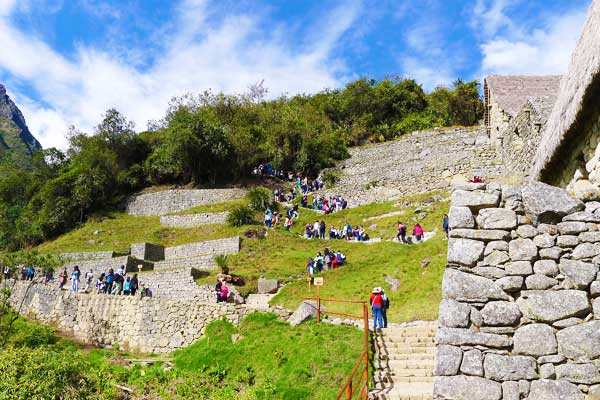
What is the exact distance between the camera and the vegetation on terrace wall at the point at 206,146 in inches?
1516

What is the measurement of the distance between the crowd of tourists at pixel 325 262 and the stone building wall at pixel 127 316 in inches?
200

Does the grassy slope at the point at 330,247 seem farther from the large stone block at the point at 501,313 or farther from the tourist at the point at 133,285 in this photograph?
the large stone block at the point at 501,313

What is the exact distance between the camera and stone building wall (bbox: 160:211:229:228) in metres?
31.8

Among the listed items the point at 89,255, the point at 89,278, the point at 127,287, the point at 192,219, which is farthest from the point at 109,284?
the point at 192,219

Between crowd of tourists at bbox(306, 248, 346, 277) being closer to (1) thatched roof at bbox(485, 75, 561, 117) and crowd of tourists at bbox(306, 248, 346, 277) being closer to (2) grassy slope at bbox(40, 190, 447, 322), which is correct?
(2) grassy slope at bbox(40, 190, 447, 322)

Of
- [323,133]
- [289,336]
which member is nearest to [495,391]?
[289,336]

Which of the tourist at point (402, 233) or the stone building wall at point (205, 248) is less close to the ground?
the tourist at point (402, 233)

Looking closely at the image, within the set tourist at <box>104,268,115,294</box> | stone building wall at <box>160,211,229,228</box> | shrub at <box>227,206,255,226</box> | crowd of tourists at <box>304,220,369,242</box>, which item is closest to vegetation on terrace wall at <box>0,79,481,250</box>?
stone building wall at <box>160,211,229,228</box>

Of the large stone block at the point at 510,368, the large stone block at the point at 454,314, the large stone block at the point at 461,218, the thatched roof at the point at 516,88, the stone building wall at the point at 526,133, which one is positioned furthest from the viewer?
the thatched roof at the point at 516,88

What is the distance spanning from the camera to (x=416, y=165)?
3522 centimetres

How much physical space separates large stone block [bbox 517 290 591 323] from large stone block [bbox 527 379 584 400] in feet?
1.67

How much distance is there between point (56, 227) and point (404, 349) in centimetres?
3319

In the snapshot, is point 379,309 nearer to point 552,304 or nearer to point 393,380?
point 393,380

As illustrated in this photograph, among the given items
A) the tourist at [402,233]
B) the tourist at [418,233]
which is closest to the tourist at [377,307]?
the tourist at [418,233]
